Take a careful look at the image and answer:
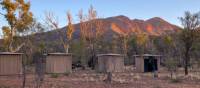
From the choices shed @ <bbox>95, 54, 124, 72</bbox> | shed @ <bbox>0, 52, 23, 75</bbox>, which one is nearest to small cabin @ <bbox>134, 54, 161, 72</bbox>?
shed @ <bbox>95, 54, 124, 72</bbox>

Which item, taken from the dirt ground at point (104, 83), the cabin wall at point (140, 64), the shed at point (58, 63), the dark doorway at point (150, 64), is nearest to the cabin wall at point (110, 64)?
the cabin wall at point (140, 64)

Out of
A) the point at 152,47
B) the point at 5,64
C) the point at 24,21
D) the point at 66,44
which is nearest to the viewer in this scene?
the point at 5,64

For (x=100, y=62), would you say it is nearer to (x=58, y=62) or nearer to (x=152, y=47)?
(x=58, y=62)

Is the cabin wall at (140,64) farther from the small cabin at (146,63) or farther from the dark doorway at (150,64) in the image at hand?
the dark doorway at (150,64)

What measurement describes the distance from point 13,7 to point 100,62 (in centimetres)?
1052

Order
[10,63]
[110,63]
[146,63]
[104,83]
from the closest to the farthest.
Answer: [104,83] → [10,63] → [110,63] → [146,63]

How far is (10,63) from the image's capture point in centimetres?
2795

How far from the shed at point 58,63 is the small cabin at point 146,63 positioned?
306 inches

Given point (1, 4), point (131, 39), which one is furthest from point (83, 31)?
point (1, 4)

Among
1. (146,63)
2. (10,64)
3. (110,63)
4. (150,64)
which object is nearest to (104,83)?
(10,64)

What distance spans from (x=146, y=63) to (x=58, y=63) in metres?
9.96

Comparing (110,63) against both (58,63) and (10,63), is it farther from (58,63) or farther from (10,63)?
(10,63)

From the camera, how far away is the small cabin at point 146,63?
36031mm

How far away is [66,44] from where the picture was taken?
50.3 m
